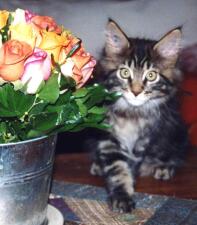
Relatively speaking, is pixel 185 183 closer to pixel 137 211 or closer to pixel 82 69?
pixel 137 211

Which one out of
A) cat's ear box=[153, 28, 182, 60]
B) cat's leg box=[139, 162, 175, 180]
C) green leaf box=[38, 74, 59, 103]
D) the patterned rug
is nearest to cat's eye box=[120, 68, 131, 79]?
cat's ear box=[153, 28, 182, 60]

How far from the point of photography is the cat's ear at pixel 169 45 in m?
1.28

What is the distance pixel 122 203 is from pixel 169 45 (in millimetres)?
518

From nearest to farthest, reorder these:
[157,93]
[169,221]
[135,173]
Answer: [169,221]
[135,173]
[157,93]

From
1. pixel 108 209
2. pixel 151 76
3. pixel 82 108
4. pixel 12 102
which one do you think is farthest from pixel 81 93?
pixel 151 76

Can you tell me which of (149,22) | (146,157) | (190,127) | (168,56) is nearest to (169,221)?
(146,157)

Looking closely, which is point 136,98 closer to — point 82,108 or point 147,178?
point 147,178

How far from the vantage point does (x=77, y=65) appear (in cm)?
71

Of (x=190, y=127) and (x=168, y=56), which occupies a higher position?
(x=168, y=56)

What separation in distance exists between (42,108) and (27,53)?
0.27 ft

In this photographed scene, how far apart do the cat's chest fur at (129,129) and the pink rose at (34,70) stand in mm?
708

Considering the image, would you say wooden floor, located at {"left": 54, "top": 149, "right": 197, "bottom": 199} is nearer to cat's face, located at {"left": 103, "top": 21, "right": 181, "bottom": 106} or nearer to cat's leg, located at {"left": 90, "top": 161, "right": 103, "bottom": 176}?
cat's leg, located at {"left": 90, "top": 161, "right": 103, "bottom": 176}

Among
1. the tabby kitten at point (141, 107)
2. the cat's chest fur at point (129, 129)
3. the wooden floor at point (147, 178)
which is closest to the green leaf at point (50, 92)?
the wooden floor at point (147, 178)

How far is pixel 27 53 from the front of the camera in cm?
63
